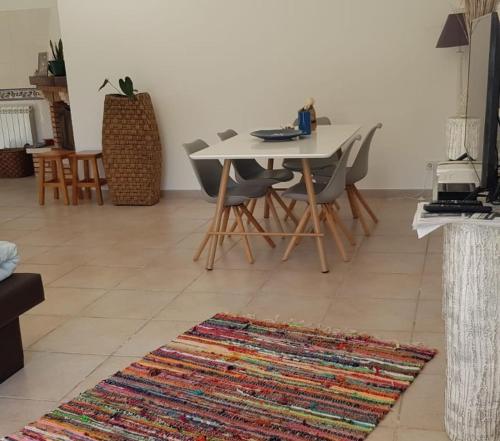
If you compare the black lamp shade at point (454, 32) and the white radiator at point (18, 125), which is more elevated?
the black lamp shade at point (454, 32)

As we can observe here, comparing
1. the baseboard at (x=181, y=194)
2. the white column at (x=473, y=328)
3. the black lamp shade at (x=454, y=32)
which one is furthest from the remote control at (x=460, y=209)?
the baseboard at (x=181, y=194)

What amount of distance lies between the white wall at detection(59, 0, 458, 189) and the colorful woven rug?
130 inches

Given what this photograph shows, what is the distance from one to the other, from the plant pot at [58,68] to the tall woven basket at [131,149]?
127 centimetres

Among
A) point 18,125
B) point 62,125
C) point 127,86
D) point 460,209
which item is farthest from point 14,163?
point 460,209

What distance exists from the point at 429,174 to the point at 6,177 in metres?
5.21

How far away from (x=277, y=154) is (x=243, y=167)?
4.72 ft

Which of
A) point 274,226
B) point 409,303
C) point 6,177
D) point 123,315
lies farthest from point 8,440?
point 6,177

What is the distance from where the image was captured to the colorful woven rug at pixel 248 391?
103 inches

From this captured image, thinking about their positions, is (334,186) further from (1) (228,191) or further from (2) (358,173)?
(1) (228,191)

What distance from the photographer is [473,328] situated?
2275 millimetres

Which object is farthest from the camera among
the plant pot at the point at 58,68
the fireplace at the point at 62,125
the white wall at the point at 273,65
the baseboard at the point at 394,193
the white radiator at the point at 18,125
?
the white radiator at the point at 18,125

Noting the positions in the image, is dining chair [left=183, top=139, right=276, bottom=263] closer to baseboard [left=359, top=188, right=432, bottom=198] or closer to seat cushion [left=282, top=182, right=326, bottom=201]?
seat cushion [left=282, top=182, right=326, bottom=201]

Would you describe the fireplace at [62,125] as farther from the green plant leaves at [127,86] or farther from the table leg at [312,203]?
the table leg at [312,203]

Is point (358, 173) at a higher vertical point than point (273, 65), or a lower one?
lower
